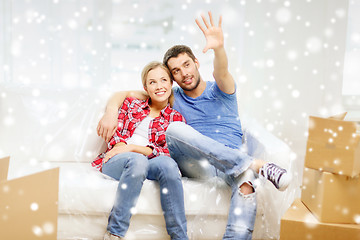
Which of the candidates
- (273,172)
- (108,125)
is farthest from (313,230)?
(108,125)

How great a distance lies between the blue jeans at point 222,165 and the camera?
149 centimetres

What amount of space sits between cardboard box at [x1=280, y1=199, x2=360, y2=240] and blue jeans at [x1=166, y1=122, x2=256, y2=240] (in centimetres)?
13

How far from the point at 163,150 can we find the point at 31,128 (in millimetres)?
660

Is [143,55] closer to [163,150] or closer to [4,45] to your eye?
[4,45]

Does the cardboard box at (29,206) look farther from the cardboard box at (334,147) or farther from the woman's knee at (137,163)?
the cardboard box at (334,147)

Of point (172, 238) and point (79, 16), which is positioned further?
point (79, 16)

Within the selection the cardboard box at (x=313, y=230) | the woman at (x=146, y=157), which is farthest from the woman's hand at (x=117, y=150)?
the cardboard box at (x=313, y=230)

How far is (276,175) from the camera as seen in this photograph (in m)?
1.44

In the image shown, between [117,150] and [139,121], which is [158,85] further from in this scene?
[117,150]

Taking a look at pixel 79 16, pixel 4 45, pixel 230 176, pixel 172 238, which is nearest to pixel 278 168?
pixel 230 176

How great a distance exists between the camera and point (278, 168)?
4.84ft

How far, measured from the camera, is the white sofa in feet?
5.15

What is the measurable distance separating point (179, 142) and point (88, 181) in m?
0.39

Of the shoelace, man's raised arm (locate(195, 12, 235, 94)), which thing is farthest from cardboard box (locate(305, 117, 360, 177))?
man's raised arm (locate(195, 12, 235, 94))
